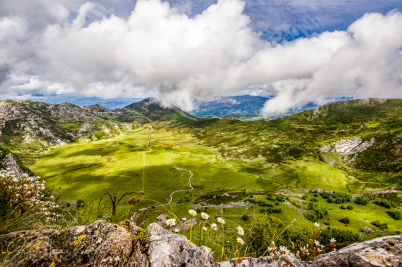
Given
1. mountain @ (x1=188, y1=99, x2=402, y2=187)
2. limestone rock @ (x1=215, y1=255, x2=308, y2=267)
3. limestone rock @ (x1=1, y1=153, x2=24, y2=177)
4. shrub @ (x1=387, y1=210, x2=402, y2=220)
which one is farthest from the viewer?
mountain @ (x1=188, y1=99, x2=402, y2=187)

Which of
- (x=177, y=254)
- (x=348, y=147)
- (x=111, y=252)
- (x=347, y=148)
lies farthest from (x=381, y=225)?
(x=348, y=147)

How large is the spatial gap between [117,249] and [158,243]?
4.12ft

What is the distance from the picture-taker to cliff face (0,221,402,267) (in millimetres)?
3102

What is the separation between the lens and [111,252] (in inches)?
128

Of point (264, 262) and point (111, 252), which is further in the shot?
point (264, 262)

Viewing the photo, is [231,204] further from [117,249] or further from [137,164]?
[137,164]

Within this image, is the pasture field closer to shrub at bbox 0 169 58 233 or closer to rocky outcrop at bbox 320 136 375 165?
rocky outcrop at bbox 320 136 375 165

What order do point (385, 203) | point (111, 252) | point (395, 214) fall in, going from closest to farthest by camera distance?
point (111, 252)
point (395, 214)
point (385, 203)

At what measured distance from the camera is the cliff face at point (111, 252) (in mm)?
3102

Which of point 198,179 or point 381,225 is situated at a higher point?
point 381,225

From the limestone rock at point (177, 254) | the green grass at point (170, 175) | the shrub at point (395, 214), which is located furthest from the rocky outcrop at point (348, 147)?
the limestone rock at point (177, 254)

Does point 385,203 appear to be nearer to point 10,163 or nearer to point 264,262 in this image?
point 264,262

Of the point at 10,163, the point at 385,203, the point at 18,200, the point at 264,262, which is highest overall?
the point at 18,200

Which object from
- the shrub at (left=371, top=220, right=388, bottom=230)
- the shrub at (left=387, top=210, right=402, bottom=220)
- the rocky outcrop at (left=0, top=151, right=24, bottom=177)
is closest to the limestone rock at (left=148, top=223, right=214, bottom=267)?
the shrub at (left=371, top=220, right=388, bottom=230)
